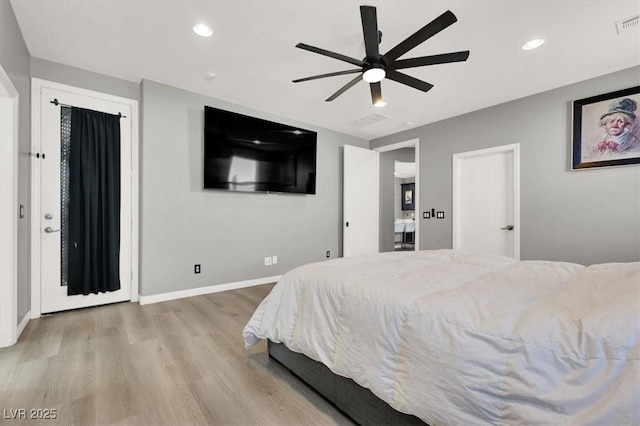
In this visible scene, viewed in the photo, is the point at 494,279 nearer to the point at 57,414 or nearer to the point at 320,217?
the point at 57,414

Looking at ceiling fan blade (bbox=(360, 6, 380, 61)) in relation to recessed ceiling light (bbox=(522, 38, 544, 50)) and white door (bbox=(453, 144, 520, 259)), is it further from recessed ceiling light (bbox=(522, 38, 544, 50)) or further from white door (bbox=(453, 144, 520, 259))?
white door (bbox=(453, 144, 520, 259))

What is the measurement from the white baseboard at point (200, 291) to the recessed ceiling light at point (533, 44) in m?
4.03

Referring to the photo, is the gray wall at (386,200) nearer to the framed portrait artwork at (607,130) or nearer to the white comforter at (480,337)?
the framed portrait artwork at (607,130)

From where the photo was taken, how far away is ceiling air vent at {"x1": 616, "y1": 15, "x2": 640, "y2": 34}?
2.18 m

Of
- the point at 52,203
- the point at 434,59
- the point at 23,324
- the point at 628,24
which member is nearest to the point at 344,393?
the point at 434,59

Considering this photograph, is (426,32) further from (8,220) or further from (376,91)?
(8,220)

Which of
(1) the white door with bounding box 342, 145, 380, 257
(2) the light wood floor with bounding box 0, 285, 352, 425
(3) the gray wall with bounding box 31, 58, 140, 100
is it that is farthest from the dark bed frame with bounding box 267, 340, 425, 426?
(3) the gray wall with bounding box 31, 58, 140, 100

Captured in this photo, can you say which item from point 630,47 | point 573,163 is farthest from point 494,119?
point 630,47

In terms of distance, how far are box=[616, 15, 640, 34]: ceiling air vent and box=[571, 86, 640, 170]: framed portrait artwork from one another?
0.94 m

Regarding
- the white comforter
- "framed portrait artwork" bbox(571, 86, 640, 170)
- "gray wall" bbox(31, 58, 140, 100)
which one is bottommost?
the white comforter

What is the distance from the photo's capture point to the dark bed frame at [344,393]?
123 cm

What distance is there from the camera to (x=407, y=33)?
234 cm

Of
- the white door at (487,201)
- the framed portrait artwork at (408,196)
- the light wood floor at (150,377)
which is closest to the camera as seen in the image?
the light wood floor at (150,377)

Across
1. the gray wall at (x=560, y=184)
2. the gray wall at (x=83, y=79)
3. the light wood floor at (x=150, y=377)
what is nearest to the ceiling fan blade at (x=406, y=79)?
the gray wall at (x=560, y=184)
